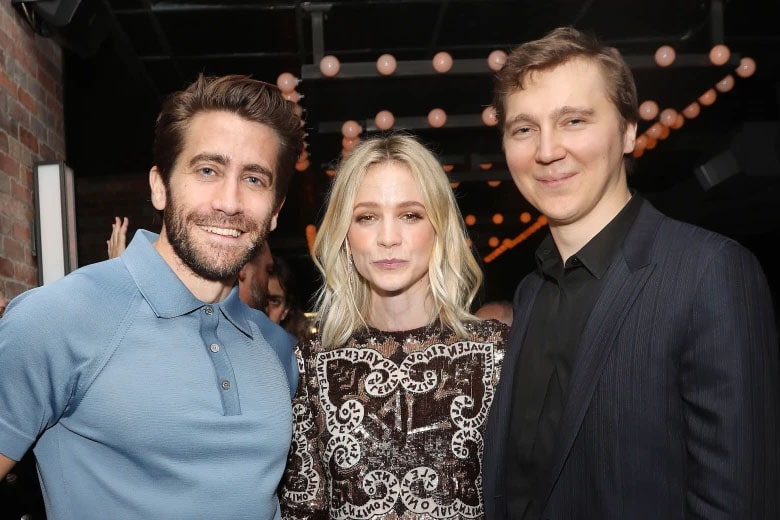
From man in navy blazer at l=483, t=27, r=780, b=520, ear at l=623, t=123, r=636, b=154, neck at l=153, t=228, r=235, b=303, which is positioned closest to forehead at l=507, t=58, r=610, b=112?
man in navy blazer at l=483, t=27, r=780, b=520

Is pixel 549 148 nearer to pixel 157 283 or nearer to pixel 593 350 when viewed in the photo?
pixel 593 350

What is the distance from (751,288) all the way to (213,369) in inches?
47.4

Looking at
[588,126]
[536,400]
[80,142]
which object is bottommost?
[536,400]

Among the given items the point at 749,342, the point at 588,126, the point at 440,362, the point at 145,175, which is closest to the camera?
the point at 749,342

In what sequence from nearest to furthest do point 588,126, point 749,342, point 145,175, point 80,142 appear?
1. point 749,342
2. point 588,126
3. point 80,142
4. point 145,175

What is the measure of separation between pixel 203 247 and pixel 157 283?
149 millimetres

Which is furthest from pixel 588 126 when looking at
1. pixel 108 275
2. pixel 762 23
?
pixel 762 23

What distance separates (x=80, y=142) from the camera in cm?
531

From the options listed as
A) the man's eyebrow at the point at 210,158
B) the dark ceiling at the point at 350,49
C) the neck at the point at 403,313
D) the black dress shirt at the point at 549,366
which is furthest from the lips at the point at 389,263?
the dark ceiling at the point at 350,49

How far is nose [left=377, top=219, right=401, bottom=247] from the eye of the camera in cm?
219

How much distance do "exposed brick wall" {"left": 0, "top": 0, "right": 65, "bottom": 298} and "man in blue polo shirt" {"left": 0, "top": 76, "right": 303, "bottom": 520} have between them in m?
2.02

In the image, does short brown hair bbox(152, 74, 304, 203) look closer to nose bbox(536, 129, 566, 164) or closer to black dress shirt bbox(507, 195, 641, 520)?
nose bbox(536, 129, 566, 164)

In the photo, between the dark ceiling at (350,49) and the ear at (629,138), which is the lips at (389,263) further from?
the dark ceiling at (350,49)

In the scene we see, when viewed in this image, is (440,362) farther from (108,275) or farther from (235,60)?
(235,60)
